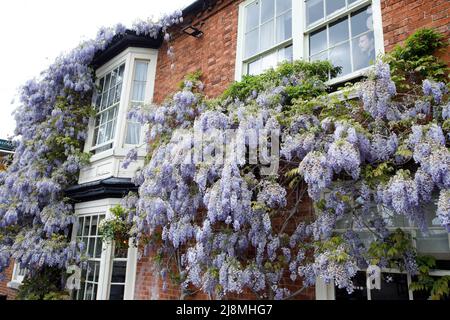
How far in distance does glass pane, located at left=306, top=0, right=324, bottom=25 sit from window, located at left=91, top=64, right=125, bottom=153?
4.69m

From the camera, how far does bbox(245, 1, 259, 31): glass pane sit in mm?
6512

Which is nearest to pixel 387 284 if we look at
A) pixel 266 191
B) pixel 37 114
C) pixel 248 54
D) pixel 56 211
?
pixel 266 191

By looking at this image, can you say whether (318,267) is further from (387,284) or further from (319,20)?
(319,20)

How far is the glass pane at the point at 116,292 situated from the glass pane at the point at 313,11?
594cm

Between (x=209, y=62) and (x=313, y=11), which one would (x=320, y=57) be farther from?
(x=209, y=62)

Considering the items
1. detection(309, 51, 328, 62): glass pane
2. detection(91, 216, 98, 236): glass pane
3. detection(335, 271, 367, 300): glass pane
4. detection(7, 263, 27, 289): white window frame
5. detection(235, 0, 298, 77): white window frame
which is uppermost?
detection(235, 0, 298, 77): white window frame

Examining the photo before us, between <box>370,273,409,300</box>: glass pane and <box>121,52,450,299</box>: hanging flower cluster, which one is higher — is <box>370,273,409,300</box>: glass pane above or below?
below

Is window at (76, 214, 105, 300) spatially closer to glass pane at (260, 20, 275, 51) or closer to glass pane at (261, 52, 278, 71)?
glass pane at (261, 52, 278, 71)

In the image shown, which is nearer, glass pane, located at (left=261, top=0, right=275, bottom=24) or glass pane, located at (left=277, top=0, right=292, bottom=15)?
glass pane, located at (left=277, top=0, right=292, bottom=15)

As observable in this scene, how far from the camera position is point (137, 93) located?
8.21 meters

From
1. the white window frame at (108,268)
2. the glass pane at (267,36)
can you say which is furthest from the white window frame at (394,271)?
the white window frame at (108,268)

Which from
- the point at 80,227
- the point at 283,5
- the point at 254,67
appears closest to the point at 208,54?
the point at 254,67

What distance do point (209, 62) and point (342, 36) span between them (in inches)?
112

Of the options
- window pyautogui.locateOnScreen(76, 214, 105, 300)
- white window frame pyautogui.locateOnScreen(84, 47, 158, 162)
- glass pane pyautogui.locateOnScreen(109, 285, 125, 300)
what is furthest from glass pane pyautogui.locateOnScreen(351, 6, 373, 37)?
glass pane pyautogui.locateOnScreen(109, 285, 125, 300)
